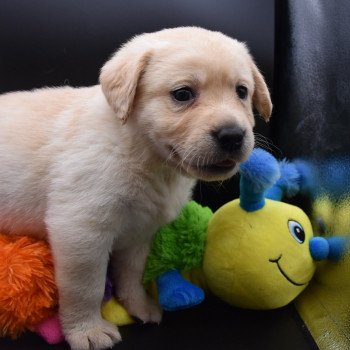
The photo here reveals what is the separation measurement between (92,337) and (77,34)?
53.3 inches

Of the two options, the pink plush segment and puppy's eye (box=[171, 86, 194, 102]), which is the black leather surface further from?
the pink plush segment

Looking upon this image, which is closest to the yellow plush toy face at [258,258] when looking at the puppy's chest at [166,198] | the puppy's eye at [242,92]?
the puppy's chest at [166,198]

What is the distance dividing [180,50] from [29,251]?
2.57 ft

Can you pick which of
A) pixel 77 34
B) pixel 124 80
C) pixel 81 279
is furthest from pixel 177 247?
pixel 77 34

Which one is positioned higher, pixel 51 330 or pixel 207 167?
pixel 207 167

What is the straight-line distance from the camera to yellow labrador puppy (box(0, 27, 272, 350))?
1430 mm

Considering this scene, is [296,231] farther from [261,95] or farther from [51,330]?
[51,330]

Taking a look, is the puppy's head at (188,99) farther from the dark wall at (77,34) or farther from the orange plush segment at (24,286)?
the dark wall at (77,34)

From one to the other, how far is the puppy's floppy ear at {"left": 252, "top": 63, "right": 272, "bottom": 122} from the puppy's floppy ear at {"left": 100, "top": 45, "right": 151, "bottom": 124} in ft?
1.28

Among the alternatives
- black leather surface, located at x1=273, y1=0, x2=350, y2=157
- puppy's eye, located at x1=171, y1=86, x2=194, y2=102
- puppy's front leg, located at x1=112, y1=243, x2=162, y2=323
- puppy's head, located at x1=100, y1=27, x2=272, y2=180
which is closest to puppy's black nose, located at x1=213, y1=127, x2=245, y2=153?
puppy's head, located at x1=100, y1=27, x2=272, y2=180

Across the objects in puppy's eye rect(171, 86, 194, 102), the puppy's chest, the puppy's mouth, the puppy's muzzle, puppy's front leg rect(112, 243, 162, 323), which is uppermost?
puppy's eye rect(171, 86, 194, 102)

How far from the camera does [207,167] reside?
56.7 inches

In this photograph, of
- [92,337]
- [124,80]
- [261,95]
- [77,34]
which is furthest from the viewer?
[77,34]

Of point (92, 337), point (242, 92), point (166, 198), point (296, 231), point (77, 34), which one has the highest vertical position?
point (242, 92)
